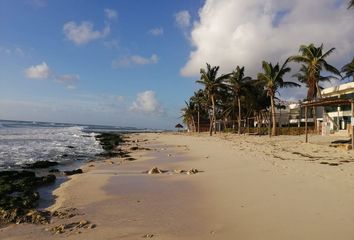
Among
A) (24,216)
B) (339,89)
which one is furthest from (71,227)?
(339,89)

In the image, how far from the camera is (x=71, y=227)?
620cm

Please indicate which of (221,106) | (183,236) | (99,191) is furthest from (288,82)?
(183,236)

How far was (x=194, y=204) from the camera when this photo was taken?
25.5 ft

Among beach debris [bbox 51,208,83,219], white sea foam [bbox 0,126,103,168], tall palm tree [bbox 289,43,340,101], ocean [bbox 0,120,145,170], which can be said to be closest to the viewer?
beach debris [bbox 51,208,83,219]

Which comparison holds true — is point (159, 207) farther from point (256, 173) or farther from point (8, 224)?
point (256, 173)

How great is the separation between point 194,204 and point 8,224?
12.2 feet

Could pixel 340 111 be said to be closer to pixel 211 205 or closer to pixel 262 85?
pixel 262 85

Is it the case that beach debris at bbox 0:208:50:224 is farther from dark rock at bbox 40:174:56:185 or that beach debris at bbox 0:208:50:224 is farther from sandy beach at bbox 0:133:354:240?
dark rock at bbox 40:174:56:185

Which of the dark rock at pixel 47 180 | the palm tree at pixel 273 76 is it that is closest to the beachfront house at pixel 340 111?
the palm tree at pixel 273 76

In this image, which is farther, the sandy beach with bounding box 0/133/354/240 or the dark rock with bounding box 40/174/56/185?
the dark rock with bounding box 40/174/56/185

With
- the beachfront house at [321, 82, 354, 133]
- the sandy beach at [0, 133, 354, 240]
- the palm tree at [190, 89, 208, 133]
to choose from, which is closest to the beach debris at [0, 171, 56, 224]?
the sandy beach at [0, 133, 354, 240]

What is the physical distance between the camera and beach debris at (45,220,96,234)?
600 centimetres

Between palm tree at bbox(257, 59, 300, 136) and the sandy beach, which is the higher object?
palm tree at bbox(257, 59, 300, 136)

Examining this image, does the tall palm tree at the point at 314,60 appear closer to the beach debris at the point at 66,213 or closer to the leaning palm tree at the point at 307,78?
the leaning palm tree at the point at 307,78
